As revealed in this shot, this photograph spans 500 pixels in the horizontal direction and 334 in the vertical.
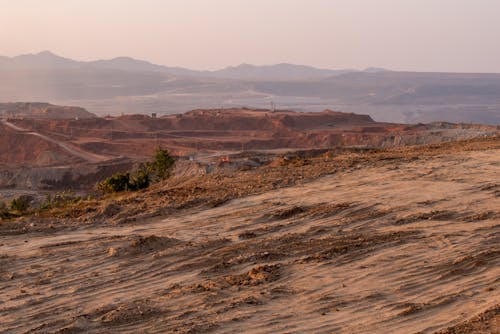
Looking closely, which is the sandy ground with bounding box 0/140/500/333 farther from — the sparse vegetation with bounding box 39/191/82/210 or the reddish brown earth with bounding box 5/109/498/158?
the reddish brown earth with bounding box 5/109/498/158

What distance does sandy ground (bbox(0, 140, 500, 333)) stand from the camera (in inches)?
287

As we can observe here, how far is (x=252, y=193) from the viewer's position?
13.5 metres

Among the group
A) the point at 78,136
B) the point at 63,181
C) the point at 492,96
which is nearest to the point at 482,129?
the point at 63,181

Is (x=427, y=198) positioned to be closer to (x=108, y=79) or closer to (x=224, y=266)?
(x=224, y=266)

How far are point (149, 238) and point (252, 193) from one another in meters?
3.56

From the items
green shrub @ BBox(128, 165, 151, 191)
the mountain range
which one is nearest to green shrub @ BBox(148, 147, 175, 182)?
green shrub @ BBox(128, 165, 151, 191)

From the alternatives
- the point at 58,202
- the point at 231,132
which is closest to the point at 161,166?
the point at 58,202

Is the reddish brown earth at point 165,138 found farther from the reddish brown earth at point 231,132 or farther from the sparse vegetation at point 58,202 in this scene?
the sparse vegetation at point 58,202

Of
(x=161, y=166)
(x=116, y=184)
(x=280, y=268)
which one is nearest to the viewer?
(x=280, y=268)

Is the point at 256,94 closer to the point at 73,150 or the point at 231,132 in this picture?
the point at 231,132

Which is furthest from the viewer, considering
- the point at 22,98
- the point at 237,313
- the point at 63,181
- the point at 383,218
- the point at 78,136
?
the point at 22,98

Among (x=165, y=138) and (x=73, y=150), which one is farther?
(x=165, y=138)

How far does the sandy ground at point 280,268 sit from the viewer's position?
7.29 m

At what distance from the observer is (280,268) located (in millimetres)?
8852
